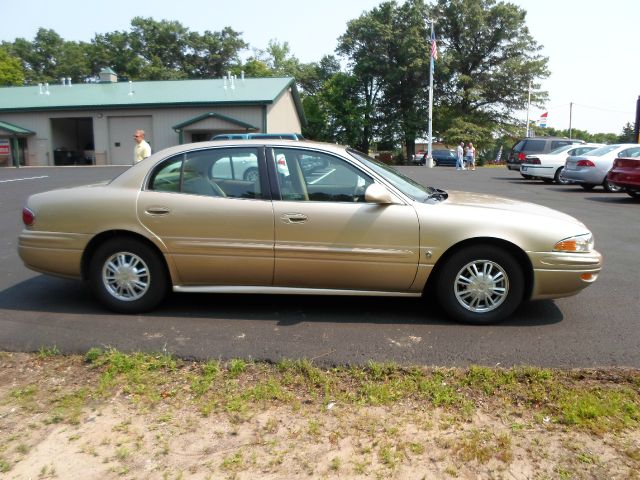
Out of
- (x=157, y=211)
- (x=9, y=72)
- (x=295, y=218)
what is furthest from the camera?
(x=9, y=72)

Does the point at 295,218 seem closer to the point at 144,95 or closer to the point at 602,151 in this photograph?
the point at 602,151

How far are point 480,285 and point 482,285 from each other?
0.02m

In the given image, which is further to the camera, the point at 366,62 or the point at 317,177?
the point at 366,62

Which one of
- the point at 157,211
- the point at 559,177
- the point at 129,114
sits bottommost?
the point at 559,177

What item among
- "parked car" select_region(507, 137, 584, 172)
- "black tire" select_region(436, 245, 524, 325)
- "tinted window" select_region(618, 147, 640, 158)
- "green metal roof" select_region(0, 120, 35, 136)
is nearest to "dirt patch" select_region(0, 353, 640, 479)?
"black tire" select_region(436, 245, 524, 325)

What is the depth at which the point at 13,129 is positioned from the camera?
36844mm

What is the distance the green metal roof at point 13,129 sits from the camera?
3653 cm

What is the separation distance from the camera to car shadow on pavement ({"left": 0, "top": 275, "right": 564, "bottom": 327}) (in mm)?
4801

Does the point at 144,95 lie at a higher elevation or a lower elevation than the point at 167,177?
higher

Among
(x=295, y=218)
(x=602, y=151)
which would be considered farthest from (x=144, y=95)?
(x=295, y=218)

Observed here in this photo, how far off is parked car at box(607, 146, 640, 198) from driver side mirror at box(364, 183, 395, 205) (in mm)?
11387

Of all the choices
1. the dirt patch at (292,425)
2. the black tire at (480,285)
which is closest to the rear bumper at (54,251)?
the dirt patch at (292,425)

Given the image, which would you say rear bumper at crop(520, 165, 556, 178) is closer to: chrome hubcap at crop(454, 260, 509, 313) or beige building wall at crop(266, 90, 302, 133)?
chrome hubcap at crop(454, 260, 509, 313)

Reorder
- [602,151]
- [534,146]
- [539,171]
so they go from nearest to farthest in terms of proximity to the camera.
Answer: [602,151]
[539,171]
[534,146]
